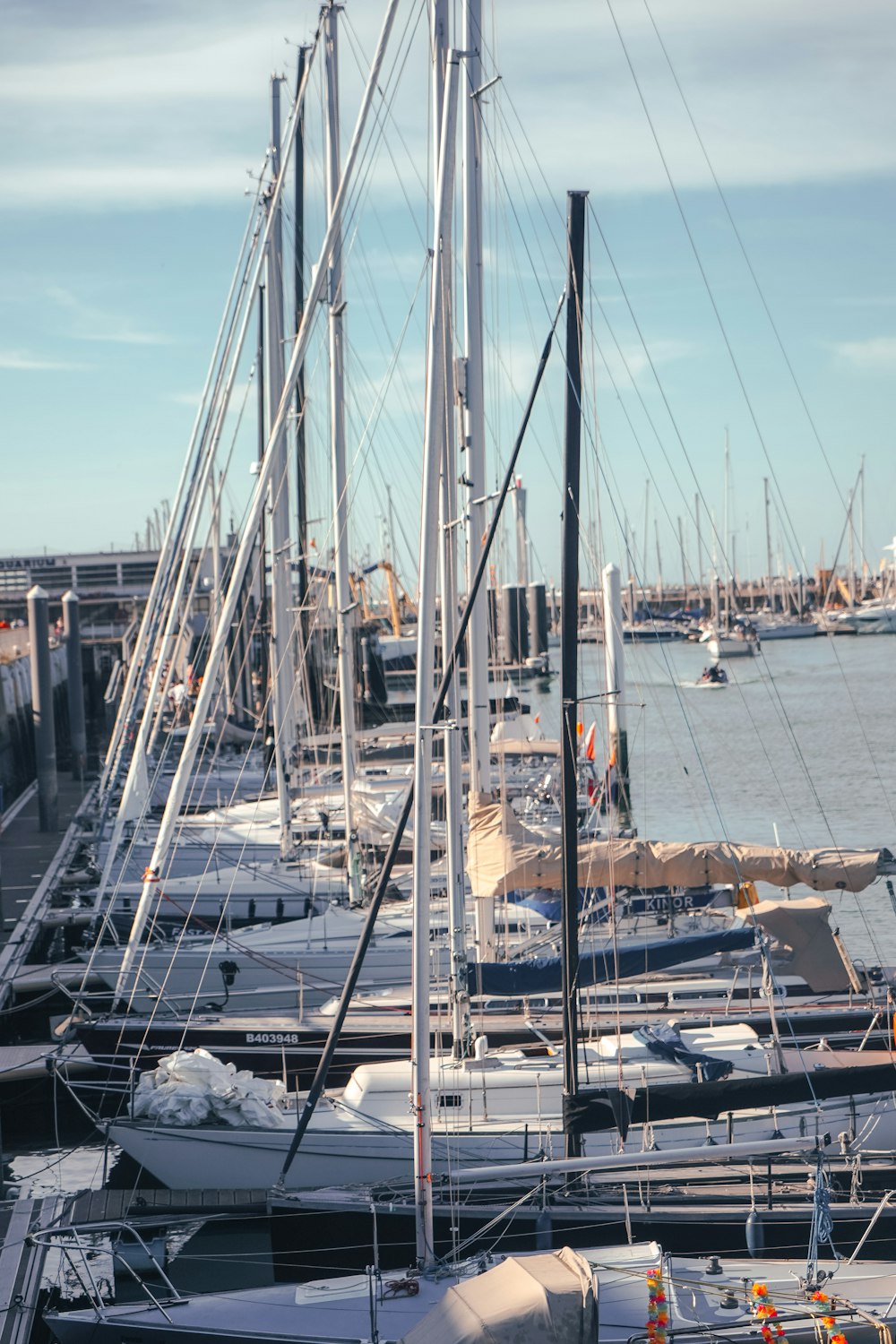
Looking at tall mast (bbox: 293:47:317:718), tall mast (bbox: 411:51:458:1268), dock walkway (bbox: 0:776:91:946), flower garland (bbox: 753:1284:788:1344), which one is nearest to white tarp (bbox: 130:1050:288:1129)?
tall mast (bbox: 411:51:458:1268)

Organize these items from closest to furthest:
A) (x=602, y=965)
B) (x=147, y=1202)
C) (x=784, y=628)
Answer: (x=147, y=1202) → (x=602, y=965) → (x=784, y=628)

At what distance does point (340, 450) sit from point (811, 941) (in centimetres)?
1168

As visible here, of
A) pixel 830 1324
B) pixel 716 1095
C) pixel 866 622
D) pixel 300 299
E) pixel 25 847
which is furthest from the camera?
pixel 866 622

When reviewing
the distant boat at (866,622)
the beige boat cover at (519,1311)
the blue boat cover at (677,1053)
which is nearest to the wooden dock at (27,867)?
the blue boat cover at (677,1053)

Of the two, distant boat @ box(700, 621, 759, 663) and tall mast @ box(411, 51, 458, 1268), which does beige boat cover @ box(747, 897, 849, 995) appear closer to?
tall mast @ box(411, 51, 458, 1268)

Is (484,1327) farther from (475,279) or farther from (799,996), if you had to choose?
(475,279)

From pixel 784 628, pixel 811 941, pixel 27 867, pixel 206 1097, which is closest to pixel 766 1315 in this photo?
pixel 206 1097

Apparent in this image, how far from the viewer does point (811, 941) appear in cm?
1767

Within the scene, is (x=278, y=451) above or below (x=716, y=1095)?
above

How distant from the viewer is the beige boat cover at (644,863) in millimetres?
17781

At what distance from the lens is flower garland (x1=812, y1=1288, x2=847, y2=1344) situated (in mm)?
9414

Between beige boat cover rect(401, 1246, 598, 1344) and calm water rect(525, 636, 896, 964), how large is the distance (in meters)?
6.85

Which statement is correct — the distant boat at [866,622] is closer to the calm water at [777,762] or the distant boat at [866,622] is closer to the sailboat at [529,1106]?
the calm water at [777,762]

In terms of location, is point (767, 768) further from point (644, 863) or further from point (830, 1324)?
point (830, 1324)
